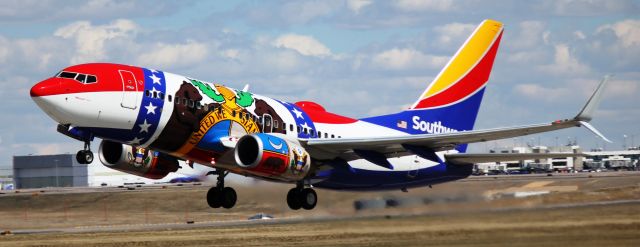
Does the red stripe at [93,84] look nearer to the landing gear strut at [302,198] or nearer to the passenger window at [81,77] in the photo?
the passenger window at [81,77]

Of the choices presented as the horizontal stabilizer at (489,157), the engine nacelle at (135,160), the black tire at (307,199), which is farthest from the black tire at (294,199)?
the horizontal stabilizer at (489,157)

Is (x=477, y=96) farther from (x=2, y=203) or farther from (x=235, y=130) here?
(x=2, y=203)

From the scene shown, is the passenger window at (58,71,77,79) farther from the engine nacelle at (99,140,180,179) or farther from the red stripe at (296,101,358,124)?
the red stripe at (296,101,358,124)

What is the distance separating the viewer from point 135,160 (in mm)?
49469

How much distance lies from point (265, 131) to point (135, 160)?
243 inches

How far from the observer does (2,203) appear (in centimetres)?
10138

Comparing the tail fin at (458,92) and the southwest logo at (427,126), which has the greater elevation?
the tail fin at (458,92)

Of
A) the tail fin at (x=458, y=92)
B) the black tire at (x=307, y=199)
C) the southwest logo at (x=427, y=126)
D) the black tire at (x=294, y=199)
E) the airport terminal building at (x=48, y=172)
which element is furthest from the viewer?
the airport terminal building at (x=48, y=172)

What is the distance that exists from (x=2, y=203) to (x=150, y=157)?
183ft

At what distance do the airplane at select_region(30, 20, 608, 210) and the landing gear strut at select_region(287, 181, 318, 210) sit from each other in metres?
0.05

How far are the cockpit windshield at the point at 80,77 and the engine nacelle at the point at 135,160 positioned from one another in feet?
22.4

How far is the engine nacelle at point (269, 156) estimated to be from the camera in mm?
44938

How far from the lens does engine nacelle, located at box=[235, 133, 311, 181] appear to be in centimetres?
4494

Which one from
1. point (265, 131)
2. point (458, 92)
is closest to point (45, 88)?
point (265, 131)
